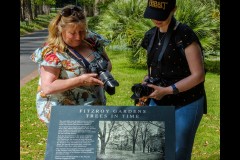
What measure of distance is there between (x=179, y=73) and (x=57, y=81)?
826mm

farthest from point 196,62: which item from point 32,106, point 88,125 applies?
point 32,106

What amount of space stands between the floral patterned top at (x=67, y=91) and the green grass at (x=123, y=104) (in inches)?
113

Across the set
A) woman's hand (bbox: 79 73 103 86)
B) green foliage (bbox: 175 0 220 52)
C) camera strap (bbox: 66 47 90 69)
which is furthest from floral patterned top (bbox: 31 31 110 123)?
green foliage (bbox: 175 0 220 52)

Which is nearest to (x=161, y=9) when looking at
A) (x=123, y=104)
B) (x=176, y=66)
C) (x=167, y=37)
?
(x=167, y=37)

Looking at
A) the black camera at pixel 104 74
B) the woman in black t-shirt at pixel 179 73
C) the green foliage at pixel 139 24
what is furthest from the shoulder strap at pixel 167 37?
the green foliage at pixel 139 24

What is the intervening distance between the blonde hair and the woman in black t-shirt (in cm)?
46

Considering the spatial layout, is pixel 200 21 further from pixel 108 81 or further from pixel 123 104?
pixel 108 81

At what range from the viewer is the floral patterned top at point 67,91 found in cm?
328

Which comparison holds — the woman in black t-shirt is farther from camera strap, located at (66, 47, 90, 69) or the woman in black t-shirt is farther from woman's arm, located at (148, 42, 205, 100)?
camera strap, located at (66, 47, 90, 69)

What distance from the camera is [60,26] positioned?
3.31 meters

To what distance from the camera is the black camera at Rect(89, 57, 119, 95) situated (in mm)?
3174
